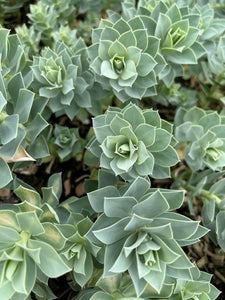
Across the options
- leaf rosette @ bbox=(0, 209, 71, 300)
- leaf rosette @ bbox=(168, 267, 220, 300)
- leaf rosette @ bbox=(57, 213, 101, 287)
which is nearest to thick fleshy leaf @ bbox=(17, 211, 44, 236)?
leaf rosette @ bbox=(0, 209, 71, 300)

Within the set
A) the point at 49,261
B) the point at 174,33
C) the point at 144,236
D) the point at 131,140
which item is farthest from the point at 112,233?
the point at 174,33

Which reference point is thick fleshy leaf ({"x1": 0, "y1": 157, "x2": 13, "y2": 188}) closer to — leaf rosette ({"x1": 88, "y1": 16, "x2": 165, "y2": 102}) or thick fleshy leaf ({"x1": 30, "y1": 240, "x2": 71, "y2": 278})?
thick fleshy leaf ({"x1": 30, "y1": 240, "x2": 71, "y2": 278})

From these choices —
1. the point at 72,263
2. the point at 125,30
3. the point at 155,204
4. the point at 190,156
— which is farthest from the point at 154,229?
the point at 125,30

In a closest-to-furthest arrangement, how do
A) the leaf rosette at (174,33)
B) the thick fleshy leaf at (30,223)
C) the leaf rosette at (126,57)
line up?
the thick fleshy leaf at (30,223)
the leaf rosette at (126,57)
the leaf rosette at (174,33)

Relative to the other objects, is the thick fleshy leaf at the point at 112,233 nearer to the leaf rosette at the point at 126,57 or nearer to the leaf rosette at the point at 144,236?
the leaf rosette at the point at 144,236

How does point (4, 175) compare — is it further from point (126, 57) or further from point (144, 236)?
point (126, 57)

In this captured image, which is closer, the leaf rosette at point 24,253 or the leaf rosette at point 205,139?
Answer: the leaf rosette at point 24,253

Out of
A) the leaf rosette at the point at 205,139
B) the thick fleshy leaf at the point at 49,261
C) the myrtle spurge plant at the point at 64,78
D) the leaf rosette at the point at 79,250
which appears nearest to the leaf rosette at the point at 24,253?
the thick fleshy leaf at the point at 49,261
